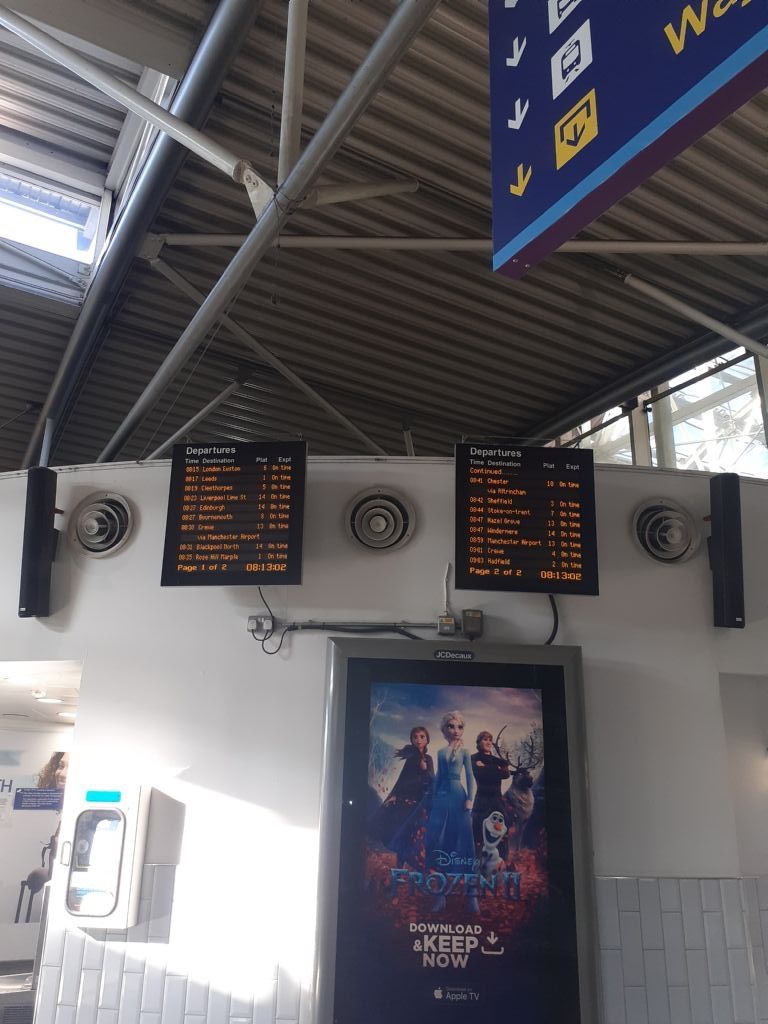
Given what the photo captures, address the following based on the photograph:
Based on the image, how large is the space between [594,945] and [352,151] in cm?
465

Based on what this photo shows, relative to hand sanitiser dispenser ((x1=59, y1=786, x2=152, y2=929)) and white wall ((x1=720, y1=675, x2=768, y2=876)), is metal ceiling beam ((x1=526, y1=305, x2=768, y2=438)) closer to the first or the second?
white wall ((x1=720, y1=675, x2=768, y2=876))

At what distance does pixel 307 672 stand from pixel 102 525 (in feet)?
4.84

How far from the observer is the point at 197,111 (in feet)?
14.4

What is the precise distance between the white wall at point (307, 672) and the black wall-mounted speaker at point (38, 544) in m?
0.13

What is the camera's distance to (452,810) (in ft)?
12.5

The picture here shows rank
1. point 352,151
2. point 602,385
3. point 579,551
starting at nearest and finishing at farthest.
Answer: point 579,551
point 352,151
point 602,385

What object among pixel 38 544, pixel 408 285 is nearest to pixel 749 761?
pixel 38 544

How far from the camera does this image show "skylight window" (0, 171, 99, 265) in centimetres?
569

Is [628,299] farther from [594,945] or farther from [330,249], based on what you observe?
[594,945]

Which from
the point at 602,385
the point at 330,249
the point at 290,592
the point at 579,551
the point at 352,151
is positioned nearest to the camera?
the point at 579,551

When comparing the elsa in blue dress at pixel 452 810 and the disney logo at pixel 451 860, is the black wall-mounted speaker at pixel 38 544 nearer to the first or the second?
the elsa in blue dress at pixel 452 810

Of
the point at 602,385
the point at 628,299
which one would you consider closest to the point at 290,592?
the point at 628,299

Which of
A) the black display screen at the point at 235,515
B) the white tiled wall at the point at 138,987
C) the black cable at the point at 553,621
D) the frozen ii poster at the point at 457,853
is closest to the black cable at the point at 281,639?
the black display screen at the point at 235,515

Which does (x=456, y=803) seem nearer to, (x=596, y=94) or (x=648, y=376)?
(x=596, y=94)
